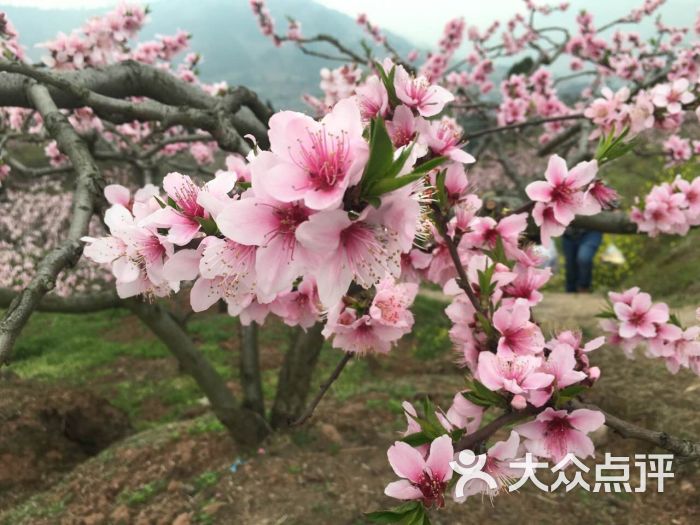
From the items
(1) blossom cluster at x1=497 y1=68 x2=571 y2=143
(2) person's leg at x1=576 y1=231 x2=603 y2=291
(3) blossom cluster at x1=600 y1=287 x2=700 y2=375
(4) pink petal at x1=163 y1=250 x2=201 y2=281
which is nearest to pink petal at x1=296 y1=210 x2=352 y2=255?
(4) pink petal at x1=163 y1=250 x2=201 y2=281

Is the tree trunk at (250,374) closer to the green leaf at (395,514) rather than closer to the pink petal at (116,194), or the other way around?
the pink petal at (116,194)

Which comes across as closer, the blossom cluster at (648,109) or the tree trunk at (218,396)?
the blossom cluster at (648,109)

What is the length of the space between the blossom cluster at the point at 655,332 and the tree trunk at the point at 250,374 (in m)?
2.49

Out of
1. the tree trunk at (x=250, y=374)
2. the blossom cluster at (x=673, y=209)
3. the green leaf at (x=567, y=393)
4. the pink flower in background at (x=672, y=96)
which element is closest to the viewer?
the green leaf at (x=567, y=393)

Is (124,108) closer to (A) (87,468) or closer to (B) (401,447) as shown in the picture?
(B) (401,447)

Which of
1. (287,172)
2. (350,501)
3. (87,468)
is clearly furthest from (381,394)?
(287,172)

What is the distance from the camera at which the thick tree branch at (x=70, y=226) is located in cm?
110

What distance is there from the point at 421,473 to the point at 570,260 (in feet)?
26.4

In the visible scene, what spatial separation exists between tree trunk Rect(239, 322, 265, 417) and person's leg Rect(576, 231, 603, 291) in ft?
18.3

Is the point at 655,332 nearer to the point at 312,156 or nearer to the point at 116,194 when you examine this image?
the point at 312,156

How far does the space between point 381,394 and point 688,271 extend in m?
5.32

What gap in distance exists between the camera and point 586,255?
A: 25.4 feet

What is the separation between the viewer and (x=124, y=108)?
6.12ft

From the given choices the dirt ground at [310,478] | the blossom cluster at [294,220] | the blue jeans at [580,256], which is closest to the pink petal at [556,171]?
the dirt ground at [310,478]
